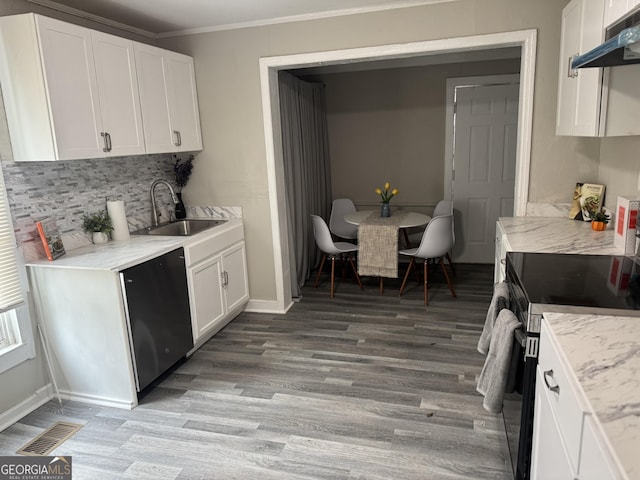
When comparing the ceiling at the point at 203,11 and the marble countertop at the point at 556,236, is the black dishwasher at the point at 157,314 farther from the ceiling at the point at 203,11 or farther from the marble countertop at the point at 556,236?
the marble countertop at the point at 556,236

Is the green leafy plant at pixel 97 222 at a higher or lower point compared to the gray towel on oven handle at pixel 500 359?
higher

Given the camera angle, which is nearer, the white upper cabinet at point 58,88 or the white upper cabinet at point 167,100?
the white upper cabinet at point 58,88

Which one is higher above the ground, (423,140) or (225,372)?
(423,140)

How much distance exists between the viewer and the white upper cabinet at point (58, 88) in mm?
2342

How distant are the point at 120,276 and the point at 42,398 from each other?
0.99 m

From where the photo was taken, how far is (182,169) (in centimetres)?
385

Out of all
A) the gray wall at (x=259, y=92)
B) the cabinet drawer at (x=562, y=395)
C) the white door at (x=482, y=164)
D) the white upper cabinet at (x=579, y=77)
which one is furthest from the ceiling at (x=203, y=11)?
the cabinet drawer at (x=562, y=395)

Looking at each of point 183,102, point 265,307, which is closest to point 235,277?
point 265,307

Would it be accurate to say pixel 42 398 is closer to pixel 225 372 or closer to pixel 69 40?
pixel 225 372

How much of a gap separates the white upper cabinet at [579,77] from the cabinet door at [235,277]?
2537 millimetres

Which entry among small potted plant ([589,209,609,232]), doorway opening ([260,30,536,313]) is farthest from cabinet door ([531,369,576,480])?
doorway opening ([260,30,536,313])

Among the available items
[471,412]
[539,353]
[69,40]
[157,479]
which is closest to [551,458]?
[539,353]

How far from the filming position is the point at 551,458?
1.34 m

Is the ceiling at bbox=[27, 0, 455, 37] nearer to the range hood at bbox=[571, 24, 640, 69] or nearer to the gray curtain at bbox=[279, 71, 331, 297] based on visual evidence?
the gray curtain at bbox=[279, 71, 331, 297]
